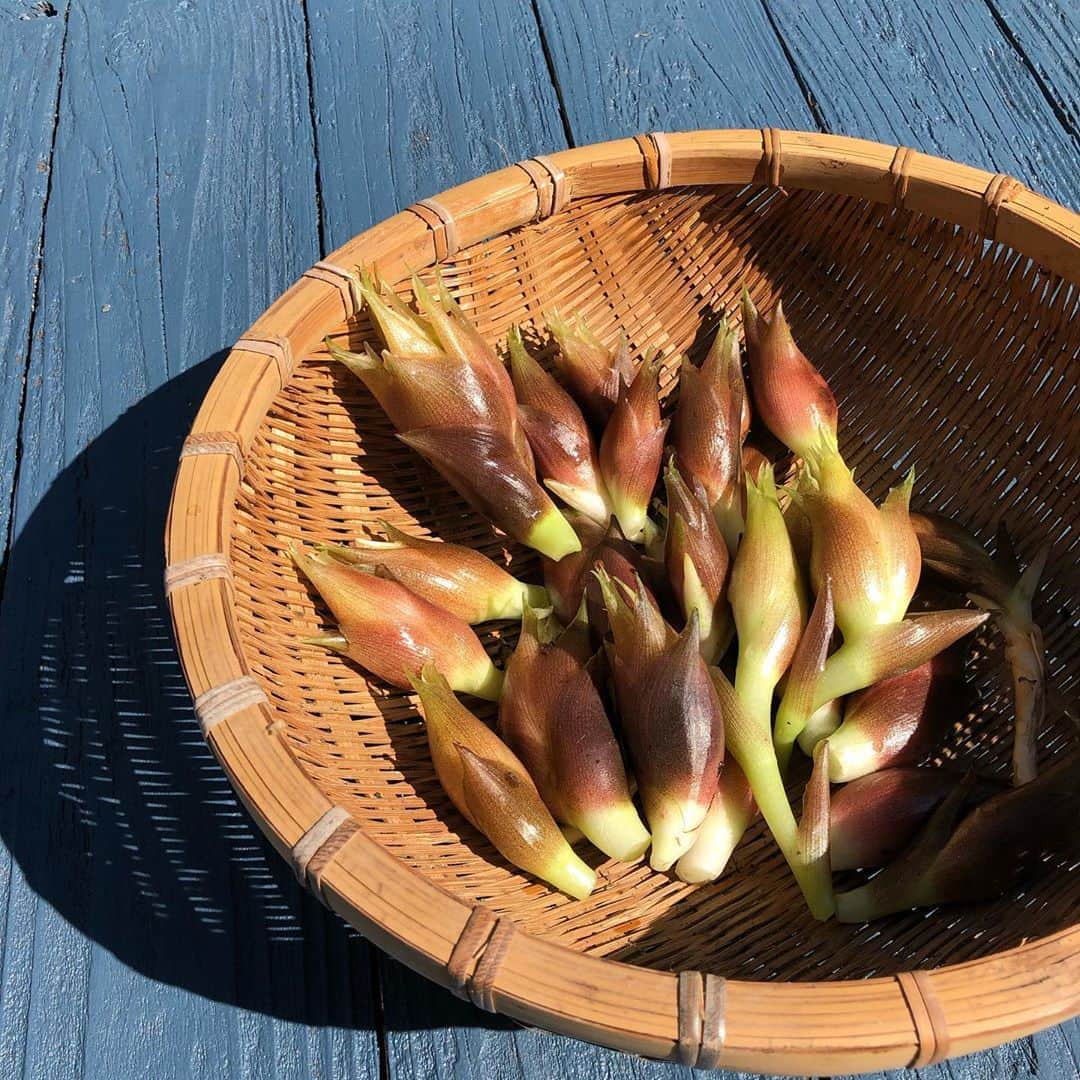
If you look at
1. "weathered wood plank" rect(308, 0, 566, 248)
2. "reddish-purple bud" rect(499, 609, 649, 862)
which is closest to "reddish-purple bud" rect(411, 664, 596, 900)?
"reddish-purple bud" rect(499, 609, 649, 862)

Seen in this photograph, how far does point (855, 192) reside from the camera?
32.7 inches

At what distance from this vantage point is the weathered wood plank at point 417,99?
112cm

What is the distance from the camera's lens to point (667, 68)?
3.99 ft

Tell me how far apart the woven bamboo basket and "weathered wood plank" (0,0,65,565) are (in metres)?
0.34

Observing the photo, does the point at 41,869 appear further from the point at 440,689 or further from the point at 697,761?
the point at 697,761

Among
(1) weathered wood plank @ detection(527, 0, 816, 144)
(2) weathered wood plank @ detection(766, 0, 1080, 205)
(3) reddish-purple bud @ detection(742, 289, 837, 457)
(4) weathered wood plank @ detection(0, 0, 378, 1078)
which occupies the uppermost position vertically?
(2) weathered wood plank @ detection(766, 0, 1080, 205)

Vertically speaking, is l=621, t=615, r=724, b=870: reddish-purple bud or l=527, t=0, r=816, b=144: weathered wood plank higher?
l=527, t=0, r=816, b=144: weathered wood plank

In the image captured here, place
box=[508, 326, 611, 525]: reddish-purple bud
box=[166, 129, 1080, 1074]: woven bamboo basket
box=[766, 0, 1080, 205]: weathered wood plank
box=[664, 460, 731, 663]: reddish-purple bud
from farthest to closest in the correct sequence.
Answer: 1. box=[766, 0, 1080, 205]: weathered wood plank
2. box=[508, 326, 611, 525]: reddish-purple bud
3. box=[664, 460, 731, 663]: reddish-purple bud
4. box=[166, 129, 1080, 1074]: woven bamboo basket

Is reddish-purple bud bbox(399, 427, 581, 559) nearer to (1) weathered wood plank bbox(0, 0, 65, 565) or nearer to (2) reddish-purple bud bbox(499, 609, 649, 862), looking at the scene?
(2) reddish-purple bud bbox(499, 609, 649, 862)

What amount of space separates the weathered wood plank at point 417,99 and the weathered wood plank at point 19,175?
289 millimetres

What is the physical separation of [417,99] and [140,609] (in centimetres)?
65

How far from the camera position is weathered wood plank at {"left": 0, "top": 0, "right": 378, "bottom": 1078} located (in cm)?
69

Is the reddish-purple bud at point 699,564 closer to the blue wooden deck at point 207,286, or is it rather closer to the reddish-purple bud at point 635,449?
the reddish-purple bud at point 635,449

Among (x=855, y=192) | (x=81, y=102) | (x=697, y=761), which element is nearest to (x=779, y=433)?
(x=855, y=192)
